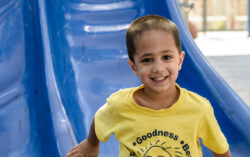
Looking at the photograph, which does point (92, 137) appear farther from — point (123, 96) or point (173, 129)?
point (173, 129)

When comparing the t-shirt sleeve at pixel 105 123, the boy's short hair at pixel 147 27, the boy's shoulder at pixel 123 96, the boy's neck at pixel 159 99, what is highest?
the boy's short hair at pixel 147 27

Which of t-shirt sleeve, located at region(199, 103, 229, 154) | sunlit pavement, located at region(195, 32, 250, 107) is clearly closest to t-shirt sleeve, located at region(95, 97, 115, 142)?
t-shirt sleeve, located at region(199, 103, 229, 154)

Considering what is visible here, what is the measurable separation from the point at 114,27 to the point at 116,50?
296 millimetres

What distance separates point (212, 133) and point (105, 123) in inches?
14.6

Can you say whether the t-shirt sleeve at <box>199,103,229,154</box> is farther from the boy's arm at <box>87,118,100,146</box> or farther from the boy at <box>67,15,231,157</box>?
the boy's arm at <box>87,118,100,146</box>

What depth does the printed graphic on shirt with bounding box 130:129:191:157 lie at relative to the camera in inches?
48.1

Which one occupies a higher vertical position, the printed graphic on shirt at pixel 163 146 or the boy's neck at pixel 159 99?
the boy's neck at pixel 159 99

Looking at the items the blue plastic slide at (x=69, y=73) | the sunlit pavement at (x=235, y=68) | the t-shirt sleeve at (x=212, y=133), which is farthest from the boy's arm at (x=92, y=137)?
the sunlit pavement at (x=235, y=68)

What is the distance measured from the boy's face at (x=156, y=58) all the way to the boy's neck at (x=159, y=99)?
5cm

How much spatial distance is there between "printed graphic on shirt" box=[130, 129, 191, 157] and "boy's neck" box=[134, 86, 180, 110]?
0.09m

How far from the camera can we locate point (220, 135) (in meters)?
1.22

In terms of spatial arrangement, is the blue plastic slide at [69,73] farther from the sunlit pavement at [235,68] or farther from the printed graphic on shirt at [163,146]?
the sunlit pavement at [235,68]

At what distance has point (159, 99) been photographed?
4.18 feet

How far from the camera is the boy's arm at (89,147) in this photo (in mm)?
1375
